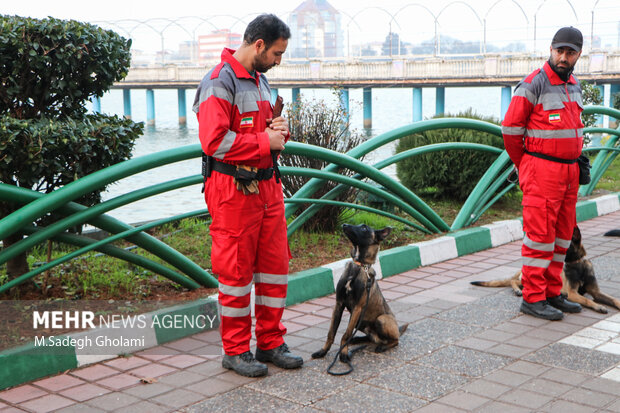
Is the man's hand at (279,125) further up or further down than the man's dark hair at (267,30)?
further down

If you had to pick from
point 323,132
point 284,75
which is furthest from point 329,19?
point 323,132

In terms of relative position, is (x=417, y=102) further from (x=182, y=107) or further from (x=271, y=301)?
(x=271, y=301)

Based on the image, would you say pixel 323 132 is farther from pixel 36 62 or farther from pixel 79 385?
pixel 79 385

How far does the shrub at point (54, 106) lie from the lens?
4146 millimetres

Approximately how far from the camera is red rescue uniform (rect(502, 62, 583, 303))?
4914mm

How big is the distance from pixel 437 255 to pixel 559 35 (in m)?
2.62

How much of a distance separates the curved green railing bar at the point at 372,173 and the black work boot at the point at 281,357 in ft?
5.62

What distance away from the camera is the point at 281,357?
406 cm

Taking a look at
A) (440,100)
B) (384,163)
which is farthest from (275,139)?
(440,100)

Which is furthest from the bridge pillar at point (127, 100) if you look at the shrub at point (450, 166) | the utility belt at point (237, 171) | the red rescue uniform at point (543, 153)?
the utility belt at point (237, 171)

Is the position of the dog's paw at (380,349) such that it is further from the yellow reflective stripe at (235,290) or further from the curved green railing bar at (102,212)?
the curved green railing bar at (102,212)

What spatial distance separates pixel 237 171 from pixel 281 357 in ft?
3.64

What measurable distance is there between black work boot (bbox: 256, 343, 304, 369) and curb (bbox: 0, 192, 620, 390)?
699 mm

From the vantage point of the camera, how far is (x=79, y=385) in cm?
379
